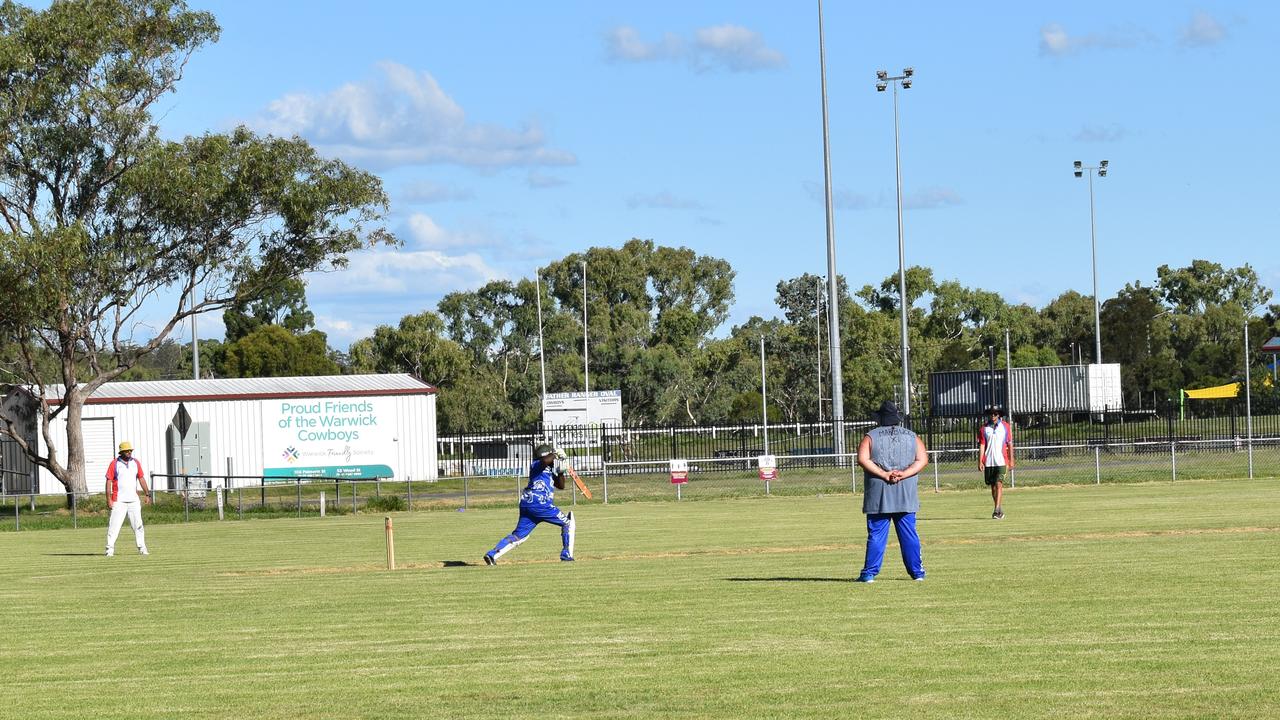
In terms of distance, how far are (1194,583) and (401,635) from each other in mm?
7378

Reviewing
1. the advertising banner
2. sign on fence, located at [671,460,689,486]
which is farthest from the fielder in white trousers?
the advertising banner

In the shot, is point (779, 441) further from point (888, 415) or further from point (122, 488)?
point (888, 415)

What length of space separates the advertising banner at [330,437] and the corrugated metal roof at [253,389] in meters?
0.41

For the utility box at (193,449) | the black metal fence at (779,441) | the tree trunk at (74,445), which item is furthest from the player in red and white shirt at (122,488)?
the utility box at (193,449)

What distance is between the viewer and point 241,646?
42.0 feet

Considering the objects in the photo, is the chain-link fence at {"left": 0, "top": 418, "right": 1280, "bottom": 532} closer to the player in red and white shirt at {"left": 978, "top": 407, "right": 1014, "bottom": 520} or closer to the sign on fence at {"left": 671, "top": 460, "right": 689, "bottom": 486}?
the sign on fence at {"left": 671, "top": 460, "right": 689, "bottom": 486}

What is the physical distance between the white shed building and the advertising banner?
0.03 m

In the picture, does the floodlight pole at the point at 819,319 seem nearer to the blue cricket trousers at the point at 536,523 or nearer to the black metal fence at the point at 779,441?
the black metal fence at the point at 779,441

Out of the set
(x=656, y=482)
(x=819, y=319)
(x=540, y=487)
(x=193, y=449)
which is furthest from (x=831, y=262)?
(x=819, y=319)

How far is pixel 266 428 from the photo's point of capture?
56406 mm

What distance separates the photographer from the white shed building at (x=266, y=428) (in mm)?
55094

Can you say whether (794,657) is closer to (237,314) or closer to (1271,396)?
(1271,396)

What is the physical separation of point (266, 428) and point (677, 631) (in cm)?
4570

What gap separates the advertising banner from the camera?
5647 cm
